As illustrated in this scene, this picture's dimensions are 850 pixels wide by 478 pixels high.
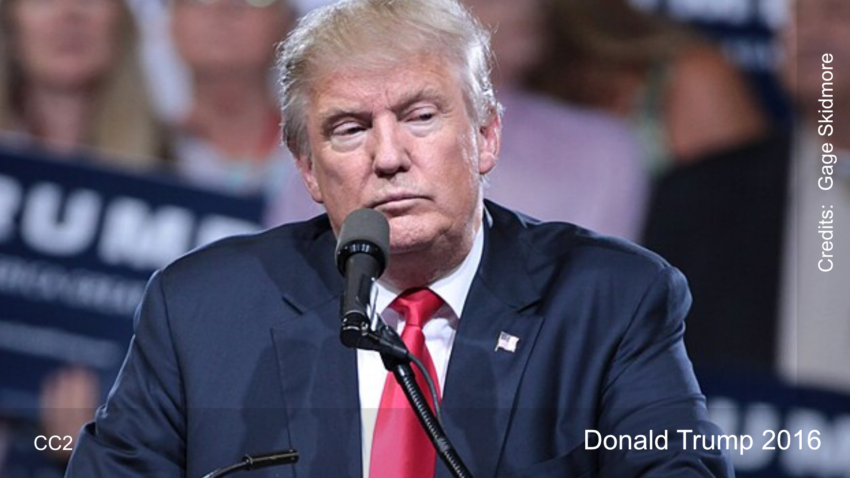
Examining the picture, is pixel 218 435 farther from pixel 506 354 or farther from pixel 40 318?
pixel 40 318

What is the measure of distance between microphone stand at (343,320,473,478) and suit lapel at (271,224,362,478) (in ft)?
1.55

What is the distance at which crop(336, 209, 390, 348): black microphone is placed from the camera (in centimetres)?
186

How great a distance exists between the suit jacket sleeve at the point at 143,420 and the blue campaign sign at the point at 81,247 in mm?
1916

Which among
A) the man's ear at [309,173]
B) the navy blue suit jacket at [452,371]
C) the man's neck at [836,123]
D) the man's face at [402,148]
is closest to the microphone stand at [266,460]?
the navy blue suit jacket at [452,371]

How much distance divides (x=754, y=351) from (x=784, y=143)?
24.4 inches

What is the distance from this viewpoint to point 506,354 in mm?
2416

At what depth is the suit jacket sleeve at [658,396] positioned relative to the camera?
2.17 metres

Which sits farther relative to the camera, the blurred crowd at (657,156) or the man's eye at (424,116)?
the blurred crowd at (657,156)

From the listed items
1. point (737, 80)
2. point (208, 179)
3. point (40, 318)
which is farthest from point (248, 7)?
point (737, 80)

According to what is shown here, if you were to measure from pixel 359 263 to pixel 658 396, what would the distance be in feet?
1.98

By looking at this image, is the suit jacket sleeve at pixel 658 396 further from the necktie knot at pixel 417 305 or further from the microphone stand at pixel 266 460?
the microphone stand at pixel 266 460

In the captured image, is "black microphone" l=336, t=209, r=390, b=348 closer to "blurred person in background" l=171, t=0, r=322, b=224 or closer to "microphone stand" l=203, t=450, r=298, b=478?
"microphone stand" l=203, t=450, r=298, b=478

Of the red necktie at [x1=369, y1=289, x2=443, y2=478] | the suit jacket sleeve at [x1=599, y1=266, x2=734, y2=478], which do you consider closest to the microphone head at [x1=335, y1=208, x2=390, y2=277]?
the red necktie at [x1=369, y1=289, x2=443, y2=478]

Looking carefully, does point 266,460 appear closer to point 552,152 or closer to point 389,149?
Result: point 389,149
